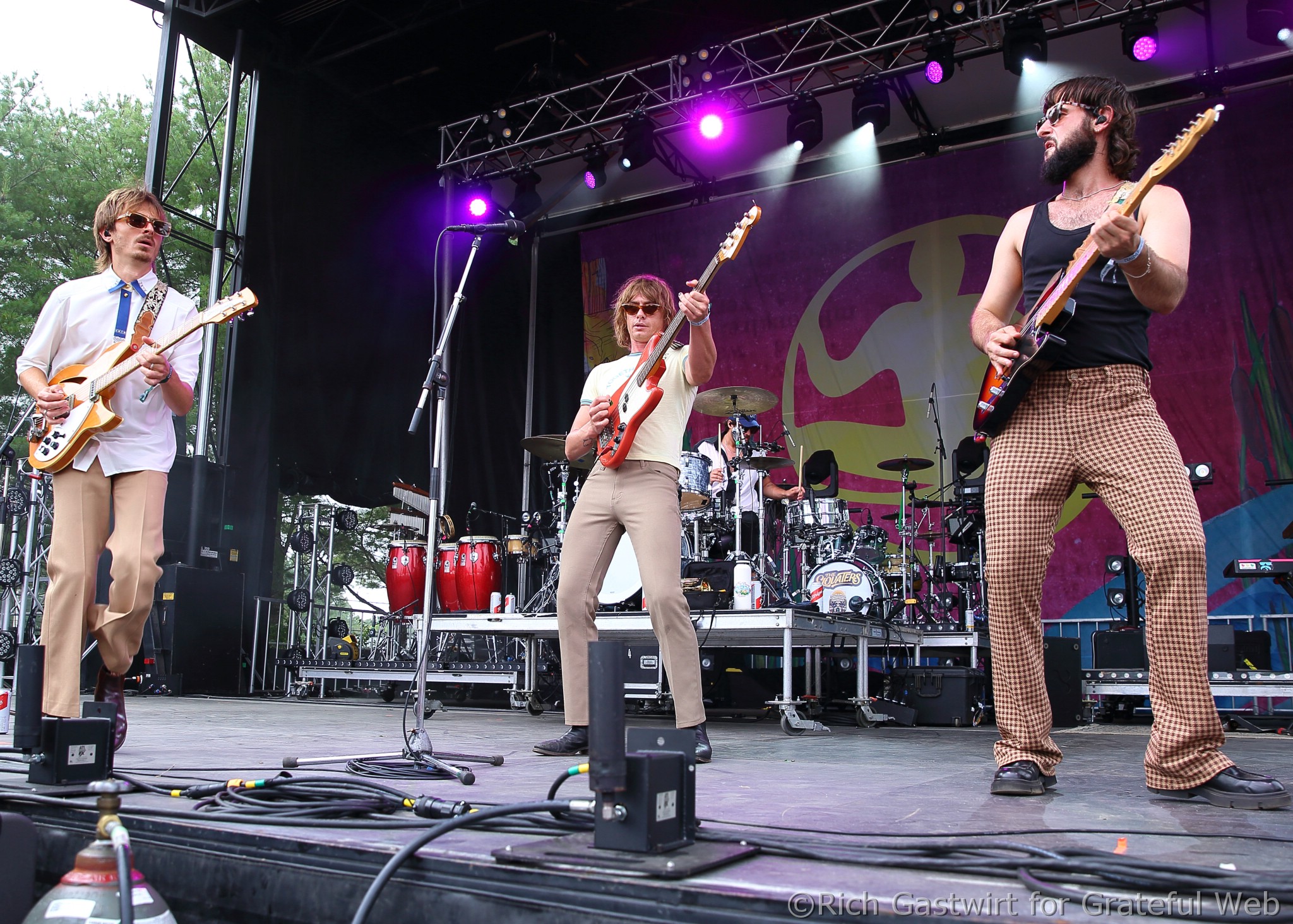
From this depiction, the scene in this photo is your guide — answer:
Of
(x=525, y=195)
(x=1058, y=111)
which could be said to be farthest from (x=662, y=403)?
(x=525, y=195)

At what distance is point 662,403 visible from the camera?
374 cm

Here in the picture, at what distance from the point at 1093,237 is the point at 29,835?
237cm

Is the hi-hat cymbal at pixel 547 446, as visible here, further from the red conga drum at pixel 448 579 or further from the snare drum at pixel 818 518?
the snare drum at pixel 818 518

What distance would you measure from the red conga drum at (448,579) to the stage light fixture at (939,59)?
636cm

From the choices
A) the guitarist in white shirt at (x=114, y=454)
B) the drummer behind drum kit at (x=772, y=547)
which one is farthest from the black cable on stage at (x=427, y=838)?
the drummer behind drum kit at (x=772, y=547)

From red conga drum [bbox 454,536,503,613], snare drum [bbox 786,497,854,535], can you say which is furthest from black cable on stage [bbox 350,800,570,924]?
red conga drum [bbox 454,536,503,613]

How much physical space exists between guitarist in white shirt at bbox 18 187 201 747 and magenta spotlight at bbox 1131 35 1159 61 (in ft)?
27.6

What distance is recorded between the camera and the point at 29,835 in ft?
4.96

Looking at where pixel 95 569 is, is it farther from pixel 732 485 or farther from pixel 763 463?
pixel 732 485

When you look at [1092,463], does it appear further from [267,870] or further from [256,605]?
[256,605]

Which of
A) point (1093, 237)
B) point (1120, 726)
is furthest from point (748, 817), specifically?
point (1120, 726)

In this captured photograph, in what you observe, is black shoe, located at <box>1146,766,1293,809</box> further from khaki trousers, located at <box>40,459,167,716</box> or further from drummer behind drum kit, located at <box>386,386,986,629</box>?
Answer: drummer behind drum kit, located at <box>386,386,986,629</box>

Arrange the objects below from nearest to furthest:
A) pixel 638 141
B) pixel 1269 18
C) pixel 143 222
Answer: pixel 143 222, pixel 1269 18, pixel 638 141

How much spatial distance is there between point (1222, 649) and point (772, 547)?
3.60 metres
